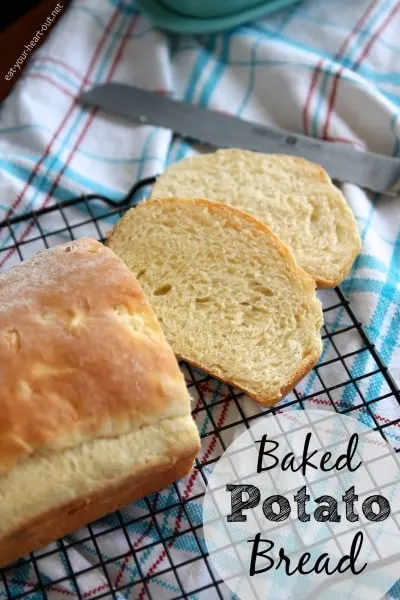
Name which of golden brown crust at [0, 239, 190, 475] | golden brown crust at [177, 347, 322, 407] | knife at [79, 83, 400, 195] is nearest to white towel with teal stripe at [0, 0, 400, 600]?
knife at [79, 83, 400, 195]

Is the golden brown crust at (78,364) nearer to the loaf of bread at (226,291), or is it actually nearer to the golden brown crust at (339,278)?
the loaf of bread at (226,291)

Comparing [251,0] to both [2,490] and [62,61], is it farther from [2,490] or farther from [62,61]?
[2,490]

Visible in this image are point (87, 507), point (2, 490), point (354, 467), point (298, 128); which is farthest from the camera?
point (298, 128)

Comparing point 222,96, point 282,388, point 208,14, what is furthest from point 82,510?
point 208,14

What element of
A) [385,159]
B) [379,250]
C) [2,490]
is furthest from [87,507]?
[385,159]

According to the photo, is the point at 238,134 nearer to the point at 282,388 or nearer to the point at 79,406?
the point at 282,388

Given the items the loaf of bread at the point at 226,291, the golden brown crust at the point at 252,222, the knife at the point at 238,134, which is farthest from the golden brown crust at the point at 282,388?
the knife at the point at 238,134

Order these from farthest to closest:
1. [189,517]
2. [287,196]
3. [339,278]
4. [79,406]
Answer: [287,196] < [339,278] < [189,517] < [79,406]
